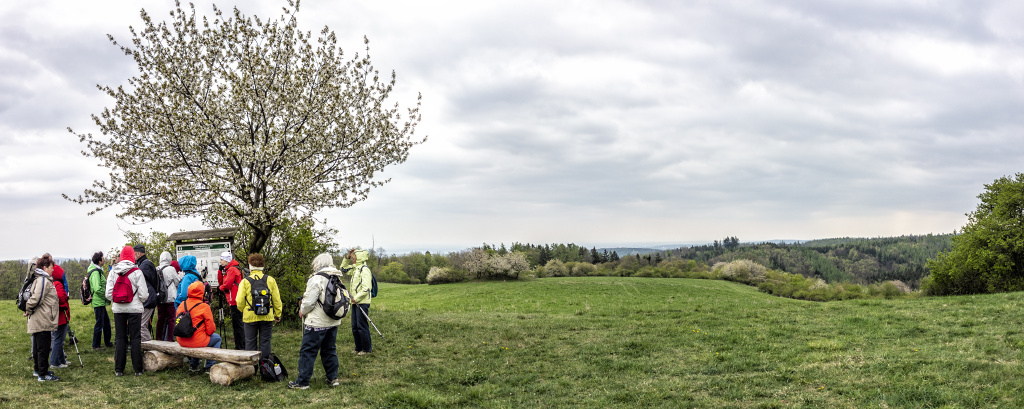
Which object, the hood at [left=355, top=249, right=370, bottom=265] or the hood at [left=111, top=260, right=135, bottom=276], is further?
the hood at [left=355, top=249, right=370, bottom=265]

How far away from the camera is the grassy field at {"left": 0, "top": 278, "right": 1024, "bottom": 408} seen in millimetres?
7727

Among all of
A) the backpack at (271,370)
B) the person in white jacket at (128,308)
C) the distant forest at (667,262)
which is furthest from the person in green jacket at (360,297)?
the distant forest at (667,262)

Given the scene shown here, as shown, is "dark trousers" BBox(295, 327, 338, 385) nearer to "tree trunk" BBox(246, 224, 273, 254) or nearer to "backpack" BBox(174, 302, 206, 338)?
"backpack" BBox(174, 302, 206, 338)

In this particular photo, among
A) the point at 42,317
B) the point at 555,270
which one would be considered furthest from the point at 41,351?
the point at 555,270

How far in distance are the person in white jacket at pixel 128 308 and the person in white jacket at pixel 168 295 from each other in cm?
104

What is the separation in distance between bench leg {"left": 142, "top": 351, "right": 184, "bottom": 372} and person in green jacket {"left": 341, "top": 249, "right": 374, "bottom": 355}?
12.1 feet

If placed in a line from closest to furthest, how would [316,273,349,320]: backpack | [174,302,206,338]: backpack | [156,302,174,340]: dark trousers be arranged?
[316,273,349,320]: backpack < [174,302,206,338]: backpack < [156,302,174,340]: dark trousers

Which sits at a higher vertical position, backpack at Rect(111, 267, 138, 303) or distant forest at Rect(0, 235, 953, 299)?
backpack at Rect(111, 267, 138, 303)

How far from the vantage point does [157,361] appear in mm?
10133

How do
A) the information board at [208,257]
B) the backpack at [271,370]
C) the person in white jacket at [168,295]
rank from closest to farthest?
the backpack at [271,370] → the person in white jacket at [168,295] → the information board at [208,257]

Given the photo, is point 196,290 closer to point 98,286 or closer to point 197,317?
point 197,317

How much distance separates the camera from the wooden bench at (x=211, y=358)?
29.7 feet

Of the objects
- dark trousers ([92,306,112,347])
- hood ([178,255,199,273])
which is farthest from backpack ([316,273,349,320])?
dark trousers ([92,306,112,347])

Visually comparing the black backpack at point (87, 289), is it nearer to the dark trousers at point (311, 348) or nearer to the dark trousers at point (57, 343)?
the dark trousers at point (57, 343)
